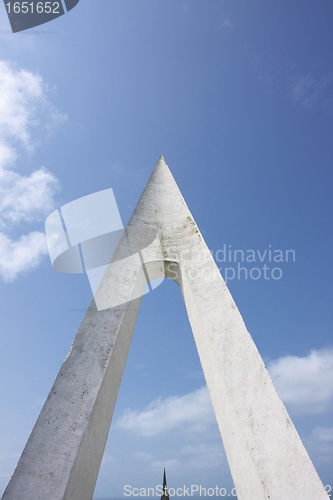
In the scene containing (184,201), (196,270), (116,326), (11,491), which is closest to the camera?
(11,491)

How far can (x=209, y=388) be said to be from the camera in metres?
4.72

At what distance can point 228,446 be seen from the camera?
4.13 metres

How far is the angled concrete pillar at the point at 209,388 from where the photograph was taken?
11.1 ft

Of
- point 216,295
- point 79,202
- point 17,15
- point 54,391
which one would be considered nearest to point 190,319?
point 216,295

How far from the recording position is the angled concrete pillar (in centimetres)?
337

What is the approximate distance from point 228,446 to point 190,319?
83.5 inches

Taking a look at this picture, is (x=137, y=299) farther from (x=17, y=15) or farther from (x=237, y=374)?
(x=17, y=15)

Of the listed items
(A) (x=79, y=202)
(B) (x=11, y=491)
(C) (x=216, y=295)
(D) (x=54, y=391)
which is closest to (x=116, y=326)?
(D) (x=54, y=391)

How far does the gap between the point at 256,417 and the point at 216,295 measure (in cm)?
188

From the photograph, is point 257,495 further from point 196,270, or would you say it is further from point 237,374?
point 196,270

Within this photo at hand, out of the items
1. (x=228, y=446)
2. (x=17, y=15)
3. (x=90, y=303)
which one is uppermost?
(x=17, y=15)

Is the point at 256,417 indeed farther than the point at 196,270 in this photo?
No

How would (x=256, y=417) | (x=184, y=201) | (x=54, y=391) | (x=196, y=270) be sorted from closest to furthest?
(x=256, y=417), (x=54, y=391), (x=196, y=270), (x=184, y=201)

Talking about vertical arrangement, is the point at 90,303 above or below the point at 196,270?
below
